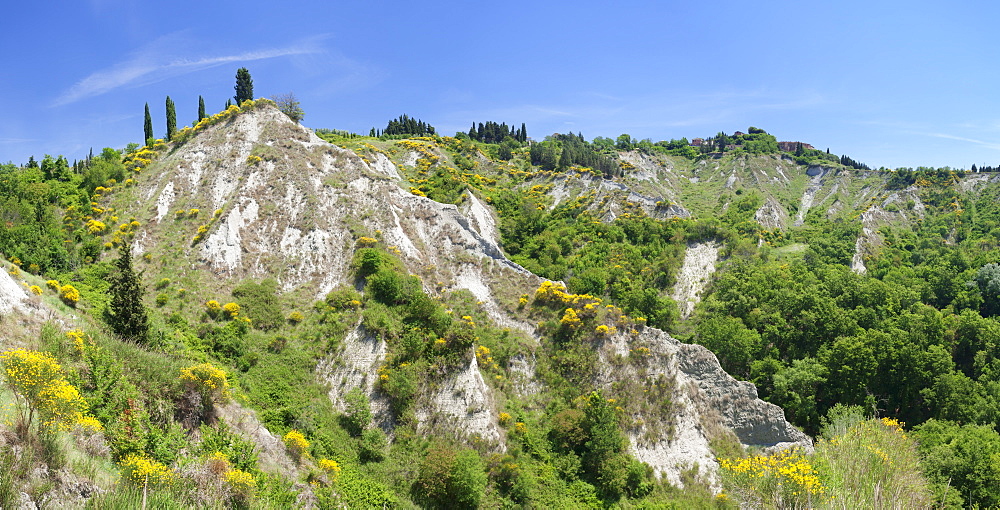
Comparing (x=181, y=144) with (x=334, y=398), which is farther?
(x=181, y=144)

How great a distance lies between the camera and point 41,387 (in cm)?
1309

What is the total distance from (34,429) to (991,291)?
91.5 m

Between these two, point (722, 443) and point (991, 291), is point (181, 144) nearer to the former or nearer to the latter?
point (722, 443)

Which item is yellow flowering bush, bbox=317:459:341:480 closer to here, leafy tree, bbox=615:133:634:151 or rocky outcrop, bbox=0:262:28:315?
rocky outcrop, bbox=0:262:28:315

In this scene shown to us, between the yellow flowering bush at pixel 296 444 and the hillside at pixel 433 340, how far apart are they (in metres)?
0.20

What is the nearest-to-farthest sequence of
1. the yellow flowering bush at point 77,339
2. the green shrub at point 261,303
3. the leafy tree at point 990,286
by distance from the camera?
the yellow flowering bush at point 77,339 → the green shrub at point 261,303 → the leafy tree at point 990,286

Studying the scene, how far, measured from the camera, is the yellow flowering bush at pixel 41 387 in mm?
12734

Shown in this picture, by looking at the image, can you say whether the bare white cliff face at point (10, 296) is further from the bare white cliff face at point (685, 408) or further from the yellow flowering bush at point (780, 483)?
the bare white cliff face at point (685, 408)

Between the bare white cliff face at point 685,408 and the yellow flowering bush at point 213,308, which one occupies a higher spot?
the yellow flowering bush at point 213,308

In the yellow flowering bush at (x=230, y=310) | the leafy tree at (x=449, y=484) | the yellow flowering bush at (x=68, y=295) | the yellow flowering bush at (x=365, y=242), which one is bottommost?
the leafy tree at (x=449, y=484)

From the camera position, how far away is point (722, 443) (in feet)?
124

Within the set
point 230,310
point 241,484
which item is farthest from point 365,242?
point 241,484

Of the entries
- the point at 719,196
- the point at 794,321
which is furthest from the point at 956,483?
the point at 719,196

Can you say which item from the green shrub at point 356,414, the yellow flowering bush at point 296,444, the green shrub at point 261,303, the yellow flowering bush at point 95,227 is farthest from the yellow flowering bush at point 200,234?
the yellow flowering bush at point 296,444
